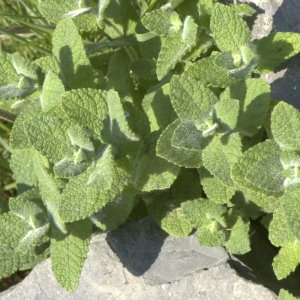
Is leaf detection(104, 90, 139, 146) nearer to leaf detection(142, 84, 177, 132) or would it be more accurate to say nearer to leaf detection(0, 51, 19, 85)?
leaf detection(142, 84, 177, 132)

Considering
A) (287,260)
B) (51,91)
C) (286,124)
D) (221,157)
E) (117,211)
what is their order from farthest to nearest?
(117,211) < (287,260) < (51,91) < (221,157) < (286,124)

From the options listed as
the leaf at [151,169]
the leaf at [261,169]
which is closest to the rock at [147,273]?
the leaf at [151,169]

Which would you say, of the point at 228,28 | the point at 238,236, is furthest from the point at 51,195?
the point at 228,28

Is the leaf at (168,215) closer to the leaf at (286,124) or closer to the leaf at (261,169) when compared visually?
the leaf at (261,169)

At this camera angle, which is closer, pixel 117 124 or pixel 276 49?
pixel 117 124

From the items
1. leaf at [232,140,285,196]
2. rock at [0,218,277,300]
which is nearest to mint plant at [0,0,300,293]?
leaf at [232,140,285,196]

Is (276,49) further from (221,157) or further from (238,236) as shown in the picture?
(238,236)

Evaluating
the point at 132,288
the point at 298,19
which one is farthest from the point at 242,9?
the point at 132,288
